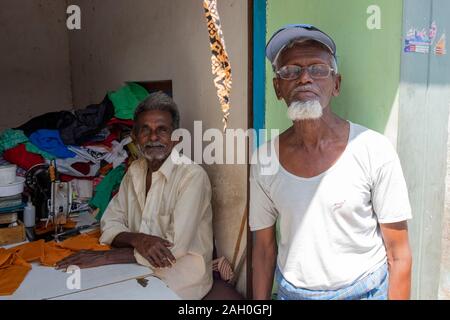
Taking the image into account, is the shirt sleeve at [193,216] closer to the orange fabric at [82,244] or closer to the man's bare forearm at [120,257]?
the man's bare forearm at [120,257]

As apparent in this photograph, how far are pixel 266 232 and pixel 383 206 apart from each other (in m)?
0.47

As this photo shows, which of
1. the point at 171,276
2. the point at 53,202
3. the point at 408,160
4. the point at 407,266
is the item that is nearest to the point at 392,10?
the point at 408,160

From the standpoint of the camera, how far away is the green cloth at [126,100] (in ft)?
9.47

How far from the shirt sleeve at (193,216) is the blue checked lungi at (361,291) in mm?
743

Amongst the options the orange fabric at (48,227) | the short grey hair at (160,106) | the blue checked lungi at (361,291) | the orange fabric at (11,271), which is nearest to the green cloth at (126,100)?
the short grey hair at (160,106)

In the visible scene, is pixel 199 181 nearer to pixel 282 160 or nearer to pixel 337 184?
pixel 282 160

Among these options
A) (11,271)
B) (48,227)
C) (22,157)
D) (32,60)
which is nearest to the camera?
(11,271)

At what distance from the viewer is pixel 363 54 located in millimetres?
1575

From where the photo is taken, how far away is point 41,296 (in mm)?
1626

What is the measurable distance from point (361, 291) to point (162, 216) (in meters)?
1.13

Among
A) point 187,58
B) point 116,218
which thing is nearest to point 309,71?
point 187,58

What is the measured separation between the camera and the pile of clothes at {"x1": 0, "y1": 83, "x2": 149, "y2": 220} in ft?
9.09

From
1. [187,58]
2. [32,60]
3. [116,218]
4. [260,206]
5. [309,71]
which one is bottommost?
[116,218]

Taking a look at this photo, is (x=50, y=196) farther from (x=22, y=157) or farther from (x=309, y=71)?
(x=309, y=71)
